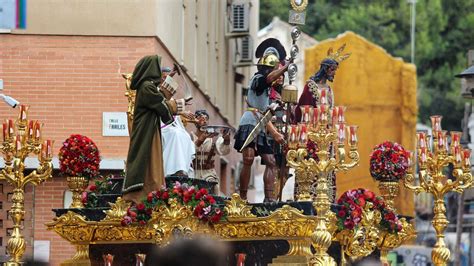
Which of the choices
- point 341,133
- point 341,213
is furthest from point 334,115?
point 341,213

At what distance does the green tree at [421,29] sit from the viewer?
83.2 metres

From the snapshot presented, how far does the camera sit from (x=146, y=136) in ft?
76.1

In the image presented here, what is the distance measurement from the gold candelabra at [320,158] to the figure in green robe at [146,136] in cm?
183

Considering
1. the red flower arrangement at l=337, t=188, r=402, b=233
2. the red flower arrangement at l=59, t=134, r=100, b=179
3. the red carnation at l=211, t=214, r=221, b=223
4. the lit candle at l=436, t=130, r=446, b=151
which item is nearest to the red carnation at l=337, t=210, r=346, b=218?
the red flower arrangement at l=337, t=188, r=402, b=233

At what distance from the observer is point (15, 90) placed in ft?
109

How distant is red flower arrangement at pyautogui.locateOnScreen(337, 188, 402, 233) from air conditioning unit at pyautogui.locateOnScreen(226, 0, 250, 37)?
22.4 m

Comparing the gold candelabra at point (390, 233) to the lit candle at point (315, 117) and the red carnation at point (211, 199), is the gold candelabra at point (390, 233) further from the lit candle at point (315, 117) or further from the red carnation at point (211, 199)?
the red carnation at point (211, 199)

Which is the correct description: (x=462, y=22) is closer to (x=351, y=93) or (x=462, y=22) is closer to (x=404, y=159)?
(x=351, y=93)

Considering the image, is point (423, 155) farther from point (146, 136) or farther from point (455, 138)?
point (146, 136)

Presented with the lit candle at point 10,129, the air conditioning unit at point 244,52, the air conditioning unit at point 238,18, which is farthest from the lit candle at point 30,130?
the air conditioning unit at point 244,52

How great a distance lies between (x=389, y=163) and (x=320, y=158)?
365 cm

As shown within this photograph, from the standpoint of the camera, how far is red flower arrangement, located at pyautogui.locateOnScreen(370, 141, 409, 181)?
86.5 feet

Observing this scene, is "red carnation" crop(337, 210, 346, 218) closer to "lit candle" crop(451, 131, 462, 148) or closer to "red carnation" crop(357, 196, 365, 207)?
"red carnation" crop(357, 196, 365, 207)

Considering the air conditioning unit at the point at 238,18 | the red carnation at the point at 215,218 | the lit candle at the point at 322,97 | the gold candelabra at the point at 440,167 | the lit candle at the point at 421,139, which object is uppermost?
the air conditioning unit at the point at 238,18
